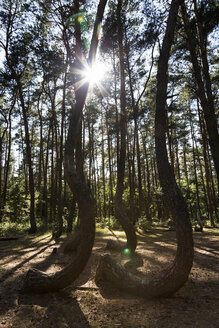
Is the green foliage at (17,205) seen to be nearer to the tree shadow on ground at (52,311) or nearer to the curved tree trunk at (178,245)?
the tree shadow on ground at (52,311)

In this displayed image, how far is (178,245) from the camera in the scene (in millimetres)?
3453

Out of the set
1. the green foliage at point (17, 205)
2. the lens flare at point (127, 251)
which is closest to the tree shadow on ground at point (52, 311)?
the lens flare at point (127, 251)

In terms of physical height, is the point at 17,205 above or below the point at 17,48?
below

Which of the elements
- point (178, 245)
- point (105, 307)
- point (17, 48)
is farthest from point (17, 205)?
point (178, 245)

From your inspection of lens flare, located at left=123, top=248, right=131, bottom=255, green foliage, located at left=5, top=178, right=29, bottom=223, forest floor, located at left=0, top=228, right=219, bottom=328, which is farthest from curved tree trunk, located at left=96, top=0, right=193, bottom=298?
green foliage, located at left=5, top=178, right=29, bottom=223

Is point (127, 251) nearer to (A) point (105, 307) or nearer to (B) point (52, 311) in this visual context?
(A) point (105, 307)

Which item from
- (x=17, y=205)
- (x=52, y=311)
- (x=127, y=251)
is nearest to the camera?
(x=52, y=311)

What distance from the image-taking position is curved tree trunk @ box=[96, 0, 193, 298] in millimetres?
3396

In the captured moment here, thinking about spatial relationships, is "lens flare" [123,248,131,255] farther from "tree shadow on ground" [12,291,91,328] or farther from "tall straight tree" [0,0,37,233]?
"tall straight tree" [0,0,37,233]

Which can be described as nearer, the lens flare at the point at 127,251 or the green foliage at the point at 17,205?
the lens flare at the point at 127,251

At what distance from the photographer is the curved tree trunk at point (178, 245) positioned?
134 inches

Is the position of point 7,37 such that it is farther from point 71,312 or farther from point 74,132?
point 71,312

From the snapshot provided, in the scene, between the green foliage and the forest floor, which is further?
the green foliage

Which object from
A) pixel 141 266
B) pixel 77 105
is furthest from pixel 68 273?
pixel 77 105
